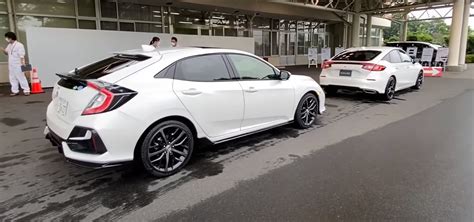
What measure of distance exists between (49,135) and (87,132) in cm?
106

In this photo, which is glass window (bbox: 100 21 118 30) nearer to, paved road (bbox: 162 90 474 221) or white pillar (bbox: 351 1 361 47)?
paved road (bbox: 162 90 474 221)

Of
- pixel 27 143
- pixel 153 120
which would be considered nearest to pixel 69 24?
pixel 27 143

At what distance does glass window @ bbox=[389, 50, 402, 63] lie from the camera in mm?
9375

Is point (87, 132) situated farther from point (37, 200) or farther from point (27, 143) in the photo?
point (27, 143)

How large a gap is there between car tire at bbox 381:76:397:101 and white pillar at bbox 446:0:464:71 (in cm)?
1263

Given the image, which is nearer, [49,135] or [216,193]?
[216,193]

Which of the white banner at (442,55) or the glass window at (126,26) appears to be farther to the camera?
the white banner at (442,55)

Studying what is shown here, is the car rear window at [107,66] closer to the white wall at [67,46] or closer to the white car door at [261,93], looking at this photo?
the white car door at [261,93]

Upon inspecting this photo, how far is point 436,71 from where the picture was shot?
16344mm

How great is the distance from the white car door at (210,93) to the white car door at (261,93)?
0.18 m

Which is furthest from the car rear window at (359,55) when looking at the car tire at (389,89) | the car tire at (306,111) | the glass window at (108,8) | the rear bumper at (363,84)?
the glass window at (108,8)

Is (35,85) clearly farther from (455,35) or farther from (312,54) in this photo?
(455,35)

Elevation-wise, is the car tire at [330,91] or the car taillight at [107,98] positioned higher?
the car taillight at [107,98]

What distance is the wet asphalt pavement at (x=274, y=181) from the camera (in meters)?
3.15
